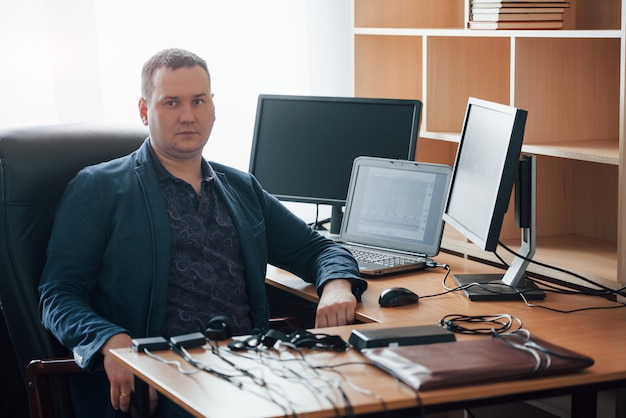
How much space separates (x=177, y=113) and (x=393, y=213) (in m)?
0.72

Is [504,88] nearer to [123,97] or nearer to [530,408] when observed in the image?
[530,408]

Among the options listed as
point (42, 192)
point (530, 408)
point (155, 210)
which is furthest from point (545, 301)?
point (42, 192)

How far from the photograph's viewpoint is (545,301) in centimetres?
228

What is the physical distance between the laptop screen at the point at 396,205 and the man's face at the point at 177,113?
1.92 feet

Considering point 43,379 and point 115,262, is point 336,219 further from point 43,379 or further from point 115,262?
point 43,379

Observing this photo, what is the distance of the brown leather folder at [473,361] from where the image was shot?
64.4 inches

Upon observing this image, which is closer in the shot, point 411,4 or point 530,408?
point 530,408

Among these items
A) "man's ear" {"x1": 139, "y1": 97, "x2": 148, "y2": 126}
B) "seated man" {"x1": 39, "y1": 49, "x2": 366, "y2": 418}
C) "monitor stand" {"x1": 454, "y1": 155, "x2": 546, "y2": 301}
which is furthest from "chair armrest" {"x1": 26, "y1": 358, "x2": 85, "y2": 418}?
"monitor stand" {"x1": 454, "y1": 155, "x2": 546, "y2": 301}

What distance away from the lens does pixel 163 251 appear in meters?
2.28

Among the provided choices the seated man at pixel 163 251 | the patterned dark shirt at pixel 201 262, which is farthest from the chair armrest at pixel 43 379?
the patterned dark shirt at pixel 201 262

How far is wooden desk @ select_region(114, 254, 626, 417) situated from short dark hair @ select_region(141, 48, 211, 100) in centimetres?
75

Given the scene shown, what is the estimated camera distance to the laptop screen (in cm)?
268

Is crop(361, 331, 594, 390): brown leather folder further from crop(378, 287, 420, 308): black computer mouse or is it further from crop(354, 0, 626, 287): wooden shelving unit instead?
crop(354, 0, 626, 287): wooden shelving unit

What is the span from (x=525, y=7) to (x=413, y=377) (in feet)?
4.47
